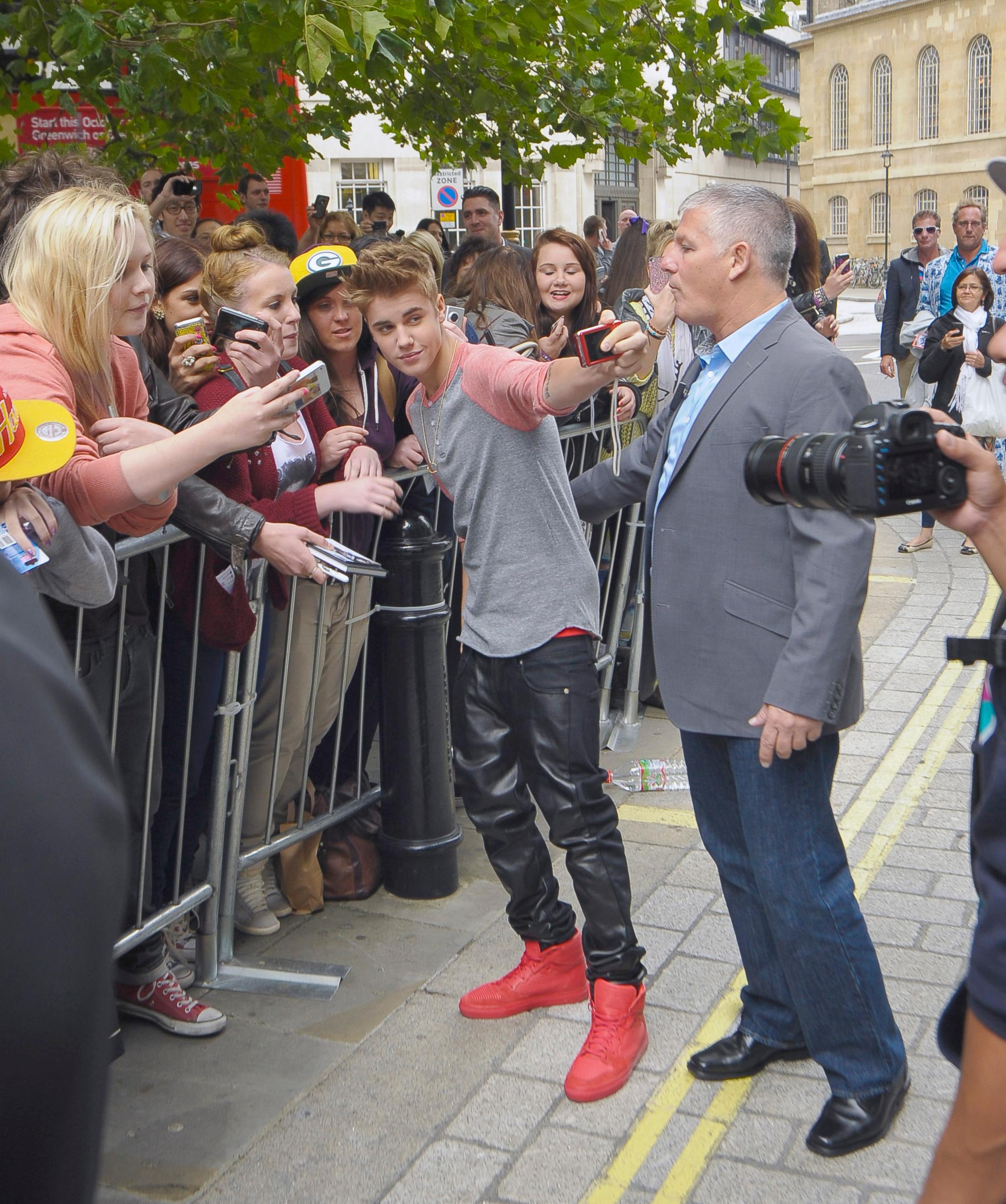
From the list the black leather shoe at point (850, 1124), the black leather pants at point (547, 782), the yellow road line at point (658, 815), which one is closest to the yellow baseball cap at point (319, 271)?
Answer: the black leather pants at point (547, 782)

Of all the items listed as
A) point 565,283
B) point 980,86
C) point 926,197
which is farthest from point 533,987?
point 926,197

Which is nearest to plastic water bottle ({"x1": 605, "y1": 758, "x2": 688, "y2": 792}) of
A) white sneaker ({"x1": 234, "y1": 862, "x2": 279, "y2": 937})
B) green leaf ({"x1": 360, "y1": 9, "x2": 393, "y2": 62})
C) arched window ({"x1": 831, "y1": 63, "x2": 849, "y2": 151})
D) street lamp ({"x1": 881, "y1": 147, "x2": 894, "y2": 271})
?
white sneaker ({"x1": 234, "y1": 862, "x2": 279, "y2": 937})

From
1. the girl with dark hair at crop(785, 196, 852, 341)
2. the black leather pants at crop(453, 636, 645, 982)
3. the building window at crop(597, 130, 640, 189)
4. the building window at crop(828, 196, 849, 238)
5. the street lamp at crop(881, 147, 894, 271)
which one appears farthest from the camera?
the building window at crop(828, 196, 849, 238)

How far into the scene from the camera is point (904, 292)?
12789mm

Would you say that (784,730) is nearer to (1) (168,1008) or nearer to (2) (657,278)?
(1) (168,1008)

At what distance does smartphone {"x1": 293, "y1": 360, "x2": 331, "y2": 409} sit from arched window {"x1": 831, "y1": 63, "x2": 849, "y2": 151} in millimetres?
80947

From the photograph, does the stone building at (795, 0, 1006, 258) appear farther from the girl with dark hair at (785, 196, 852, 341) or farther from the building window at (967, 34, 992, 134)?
the girl with dark hair at (785, 196, 852, 341)

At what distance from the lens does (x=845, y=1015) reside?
9.64 ft

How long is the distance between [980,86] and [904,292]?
65902mm

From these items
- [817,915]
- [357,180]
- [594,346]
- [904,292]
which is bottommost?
[817,915]

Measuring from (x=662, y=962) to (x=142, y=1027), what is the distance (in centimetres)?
149

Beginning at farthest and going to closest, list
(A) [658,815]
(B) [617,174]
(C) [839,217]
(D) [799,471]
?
(C) [839,217], (B) [617,174], (A) [658,815], (D) [799,471]

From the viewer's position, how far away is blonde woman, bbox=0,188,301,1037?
2.72 meters

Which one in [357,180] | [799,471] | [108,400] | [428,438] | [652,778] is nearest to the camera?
[799,471]
